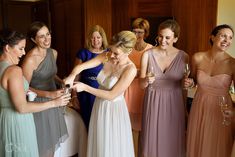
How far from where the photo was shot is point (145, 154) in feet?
7.95

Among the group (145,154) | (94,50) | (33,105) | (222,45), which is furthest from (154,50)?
(33,105)

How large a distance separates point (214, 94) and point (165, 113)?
0.43 m

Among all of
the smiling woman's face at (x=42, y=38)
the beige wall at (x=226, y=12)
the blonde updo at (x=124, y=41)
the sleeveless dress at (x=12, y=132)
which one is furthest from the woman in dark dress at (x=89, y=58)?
the beige wall at (x=226, y=12)

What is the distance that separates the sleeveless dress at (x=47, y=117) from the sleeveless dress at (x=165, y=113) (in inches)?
30.1

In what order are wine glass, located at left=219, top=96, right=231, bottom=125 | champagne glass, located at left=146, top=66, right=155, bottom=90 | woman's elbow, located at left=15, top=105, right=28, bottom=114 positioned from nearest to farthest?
woman's elbow, located at left=15, top=105, right=28, bottom=114 < wine glass, located at left=219, top=96, right=231, bottom=125 < champagne glass, located at left=146, top=66, right=155, bottom=90

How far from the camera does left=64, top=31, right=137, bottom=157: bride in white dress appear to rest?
1894mm

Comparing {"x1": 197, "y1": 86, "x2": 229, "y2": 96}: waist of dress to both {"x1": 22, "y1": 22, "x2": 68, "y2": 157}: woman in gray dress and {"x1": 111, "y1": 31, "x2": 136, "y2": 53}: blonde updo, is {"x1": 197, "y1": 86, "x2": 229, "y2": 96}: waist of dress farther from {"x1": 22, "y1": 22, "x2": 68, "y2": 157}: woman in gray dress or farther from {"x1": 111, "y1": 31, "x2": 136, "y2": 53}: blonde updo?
{"x1": 22, "y1": 22, "x2": 68, "y2": 157}: woman in gray dress

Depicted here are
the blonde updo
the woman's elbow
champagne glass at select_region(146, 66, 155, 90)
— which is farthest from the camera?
champagne glass at select_region(146, 66, 155, 90)

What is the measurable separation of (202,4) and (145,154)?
1977mm

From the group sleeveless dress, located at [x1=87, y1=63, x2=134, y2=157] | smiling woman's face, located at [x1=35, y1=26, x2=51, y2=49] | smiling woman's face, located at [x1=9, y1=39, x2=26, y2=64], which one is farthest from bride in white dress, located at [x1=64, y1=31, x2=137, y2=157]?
smiling woman's face, located at [x1=35, y1=26, x2=51, y2=49]

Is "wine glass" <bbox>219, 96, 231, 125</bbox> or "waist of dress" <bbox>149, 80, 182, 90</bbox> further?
"waist of dress" <bbox>149, 80, 182, 90</bbox>

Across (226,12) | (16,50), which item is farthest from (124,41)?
(226,12)

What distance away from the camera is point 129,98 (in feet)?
8.50

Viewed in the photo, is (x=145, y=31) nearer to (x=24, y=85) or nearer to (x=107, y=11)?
(x=24, y=85)
